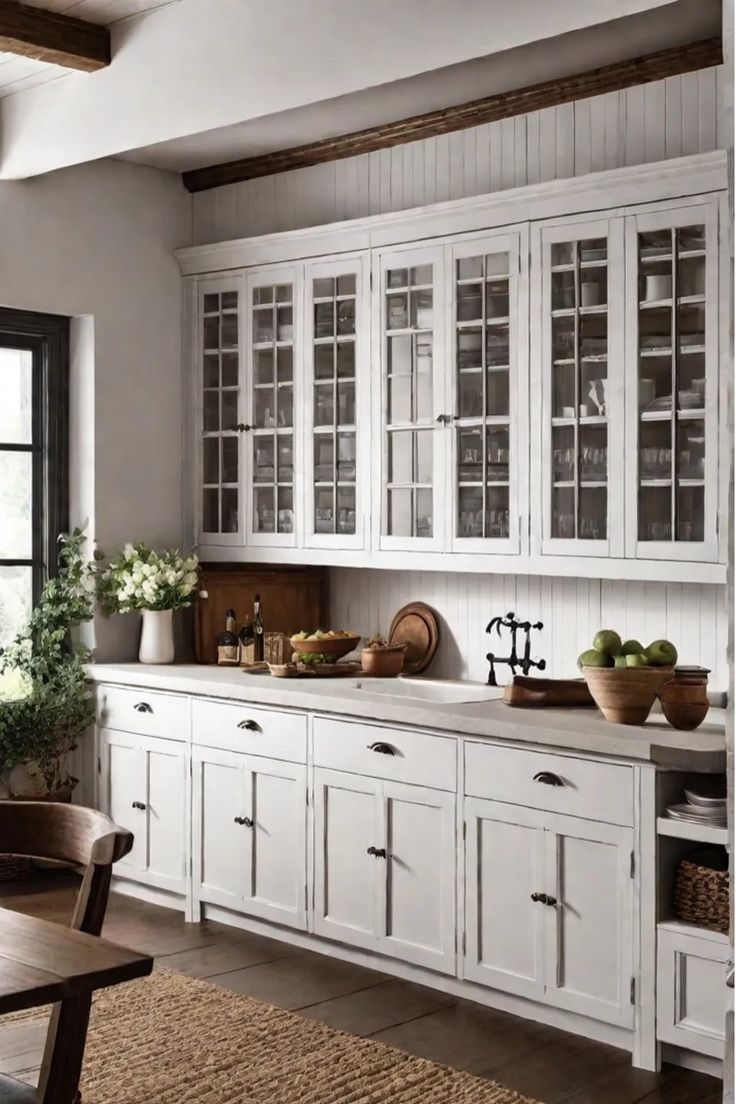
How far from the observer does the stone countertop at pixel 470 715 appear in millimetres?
3428

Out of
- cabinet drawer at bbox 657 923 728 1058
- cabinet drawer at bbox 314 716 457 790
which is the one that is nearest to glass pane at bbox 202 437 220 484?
cabinet drawer at bbox 314 716 457 790

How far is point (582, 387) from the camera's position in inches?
164

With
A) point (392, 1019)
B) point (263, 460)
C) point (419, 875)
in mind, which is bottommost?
point (392, 1019)

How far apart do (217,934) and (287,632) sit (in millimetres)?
1368

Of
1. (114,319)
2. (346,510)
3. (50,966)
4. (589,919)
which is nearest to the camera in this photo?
(50,966)

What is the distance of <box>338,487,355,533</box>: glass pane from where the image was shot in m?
4.98

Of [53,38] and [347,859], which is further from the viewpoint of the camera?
[347,859]

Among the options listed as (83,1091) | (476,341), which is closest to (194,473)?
(476,341)

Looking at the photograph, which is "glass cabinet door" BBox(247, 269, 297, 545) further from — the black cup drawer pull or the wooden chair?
the wooden chair

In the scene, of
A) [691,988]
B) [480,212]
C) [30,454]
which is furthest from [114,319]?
[691,988]

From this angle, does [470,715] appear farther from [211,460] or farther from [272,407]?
[211,460]

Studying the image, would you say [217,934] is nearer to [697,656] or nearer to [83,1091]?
[83,1091]

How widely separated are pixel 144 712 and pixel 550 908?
203 cm

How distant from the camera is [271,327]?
17.3 feet
